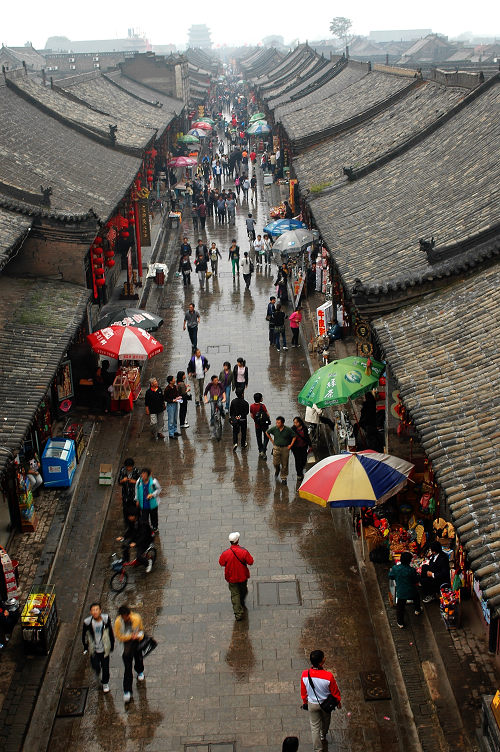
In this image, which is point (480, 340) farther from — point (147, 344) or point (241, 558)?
point (147, 344)

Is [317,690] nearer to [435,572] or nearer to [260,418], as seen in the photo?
[435,572]

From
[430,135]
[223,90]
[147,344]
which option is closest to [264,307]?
[430,135]

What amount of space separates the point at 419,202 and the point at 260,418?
263 inches

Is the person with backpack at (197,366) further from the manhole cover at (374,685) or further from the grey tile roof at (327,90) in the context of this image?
the grey tile roof at (327,90)

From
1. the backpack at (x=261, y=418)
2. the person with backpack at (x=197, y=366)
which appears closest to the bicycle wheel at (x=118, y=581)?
the backpack at (x=261, y=418)

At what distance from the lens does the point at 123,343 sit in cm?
2000

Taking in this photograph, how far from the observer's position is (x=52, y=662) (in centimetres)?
1239

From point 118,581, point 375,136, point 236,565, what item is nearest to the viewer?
point 236,565

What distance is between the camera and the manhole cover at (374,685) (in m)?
11.6

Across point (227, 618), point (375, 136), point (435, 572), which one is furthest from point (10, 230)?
point (375, 136)

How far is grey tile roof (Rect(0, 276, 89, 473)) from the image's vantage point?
13422mm

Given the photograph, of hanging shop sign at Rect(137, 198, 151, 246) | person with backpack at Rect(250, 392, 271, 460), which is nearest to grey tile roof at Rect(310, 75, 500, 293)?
person with backpack at Rect(250, 392, 271, 460)

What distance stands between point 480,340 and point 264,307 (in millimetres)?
17843

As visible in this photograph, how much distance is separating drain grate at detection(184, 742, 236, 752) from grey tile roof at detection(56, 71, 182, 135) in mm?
37050
